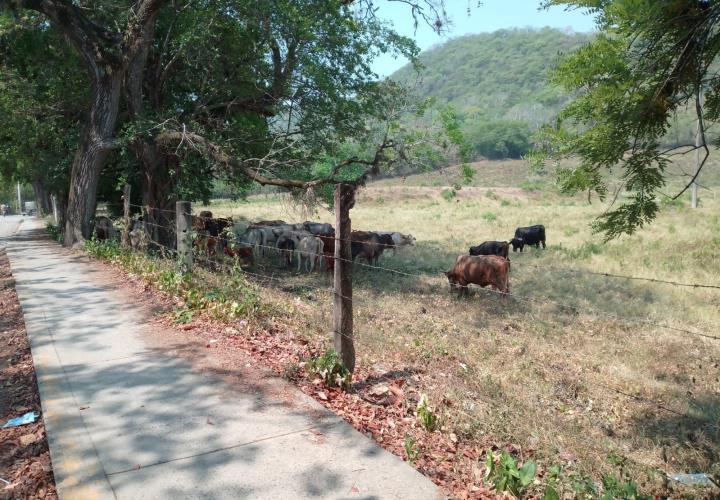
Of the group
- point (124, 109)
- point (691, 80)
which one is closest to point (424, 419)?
point (691, 80)

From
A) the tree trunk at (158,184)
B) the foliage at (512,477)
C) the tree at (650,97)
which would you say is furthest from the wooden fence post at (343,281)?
the tree trunk at (158,184)

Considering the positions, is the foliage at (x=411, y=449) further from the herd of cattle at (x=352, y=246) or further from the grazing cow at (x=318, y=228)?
the grazing cow at (x=318, y=228)

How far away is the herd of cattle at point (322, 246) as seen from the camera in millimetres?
12594

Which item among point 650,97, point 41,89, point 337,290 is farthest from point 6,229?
point 650,97

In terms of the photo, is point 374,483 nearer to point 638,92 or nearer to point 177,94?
point 638,92

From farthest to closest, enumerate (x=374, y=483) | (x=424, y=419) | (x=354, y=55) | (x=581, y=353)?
(x=354, y=55)
(x=581, y=353)
(x=424, y=419)
(x=374, y=483)

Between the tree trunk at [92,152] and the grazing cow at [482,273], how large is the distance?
9298mm

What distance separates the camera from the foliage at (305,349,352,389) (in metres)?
5.70

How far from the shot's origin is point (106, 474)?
400 cm

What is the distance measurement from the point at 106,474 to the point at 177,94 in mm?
16131

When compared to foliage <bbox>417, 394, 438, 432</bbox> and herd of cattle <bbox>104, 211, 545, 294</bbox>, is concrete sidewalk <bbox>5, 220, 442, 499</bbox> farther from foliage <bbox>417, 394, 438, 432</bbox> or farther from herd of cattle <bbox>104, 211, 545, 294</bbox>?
herd of cattle <bbox>104, 211, 545, 294</bbox>

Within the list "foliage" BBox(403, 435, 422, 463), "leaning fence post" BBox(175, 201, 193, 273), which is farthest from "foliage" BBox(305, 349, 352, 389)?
"leaning fence post" BBox(175, 201, 193, 273)

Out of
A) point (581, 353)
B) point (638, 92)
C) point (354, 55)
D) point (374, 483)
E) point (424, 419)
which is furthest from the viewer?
point (354, 55)

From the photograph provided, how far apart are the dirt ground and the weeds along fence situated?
2.46 meters
